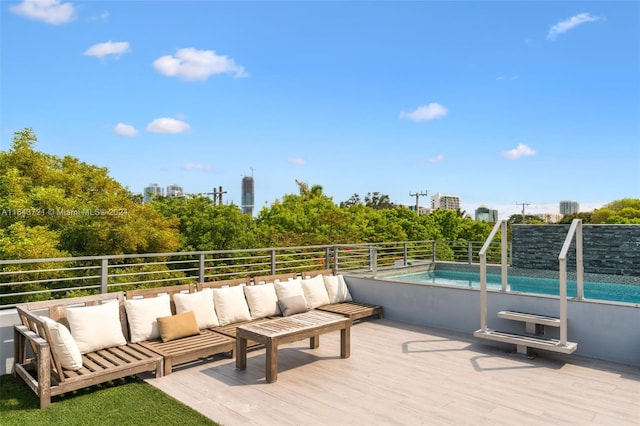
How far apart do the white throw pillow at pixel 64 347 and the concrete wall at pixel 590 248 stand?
36.7 ft

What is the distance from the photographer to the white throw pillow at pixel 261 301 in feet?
19.7

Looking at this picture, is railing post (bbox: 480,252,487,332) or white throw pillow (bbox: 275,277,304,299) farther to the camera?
white throw pillow (bbox: 275,277,304,299)

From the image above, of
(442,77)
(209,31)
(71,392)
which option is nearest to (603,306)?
(71,392)

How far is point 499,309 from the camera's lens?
5.87 metres

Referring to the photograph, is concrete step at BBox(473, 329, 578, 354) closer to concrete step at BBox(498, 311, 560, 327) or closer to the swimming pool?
concrete step at BBox(498, 311, 560, 327)

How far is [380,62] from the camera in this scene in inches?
476

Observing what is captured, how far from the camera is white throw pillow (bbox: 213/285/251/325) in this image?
567cm

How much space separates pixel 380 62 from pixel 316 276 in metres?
7.44

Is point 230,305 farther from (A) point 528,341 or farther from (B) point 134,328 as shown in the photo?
(A) point 528,341

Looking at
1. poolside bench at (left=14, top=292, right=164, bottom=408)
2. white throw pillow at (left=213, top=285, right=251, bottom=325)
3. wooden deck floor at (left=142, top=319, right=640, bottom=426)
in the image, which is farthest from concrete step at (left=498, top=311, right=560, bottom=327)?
poolside bench at (left=14, top=292, right=164, bottom=408)

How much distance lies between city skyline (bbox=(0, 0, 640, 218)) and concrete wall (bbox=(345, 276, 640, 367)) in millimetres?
4600

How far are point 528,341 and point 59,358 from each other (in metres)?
4.98

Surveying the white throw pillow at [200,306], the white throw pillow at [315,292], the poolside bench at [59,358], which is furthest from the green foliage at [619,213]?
the poolside bench at [59,358]

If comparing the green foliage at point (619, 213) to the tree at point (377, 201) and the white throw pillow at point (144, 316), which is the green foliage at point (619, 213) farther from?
the white throw pillow at point (144, 316)
